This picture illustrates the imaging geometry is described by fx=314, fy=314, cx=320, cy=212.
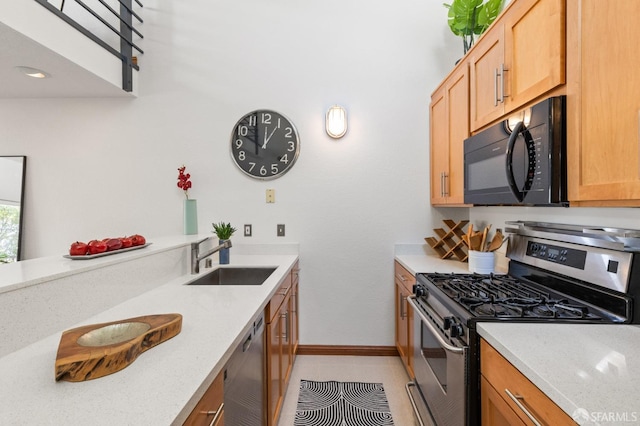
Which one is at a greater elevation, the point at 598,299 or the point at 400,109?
the point at 400,109

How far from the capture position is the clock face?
8.57 ft

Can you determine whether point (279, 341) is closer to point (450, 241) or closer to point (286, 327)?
point (286, 327)

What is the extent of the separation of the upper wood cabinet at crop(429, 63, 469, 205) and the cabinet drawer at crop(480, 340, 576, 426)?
118 centimetres

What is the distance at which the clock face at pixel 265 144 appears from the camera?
2611mm

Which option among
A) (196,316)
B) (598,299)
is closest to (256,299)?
(196,316)

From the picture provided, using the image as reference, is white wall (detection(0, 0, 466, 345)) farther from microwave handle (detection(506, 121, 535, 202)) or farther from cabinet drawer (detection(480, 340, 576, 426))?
cabinet drawer (detection(480, 340, 576, 426))

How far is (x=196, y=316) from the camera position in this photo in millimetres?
1178

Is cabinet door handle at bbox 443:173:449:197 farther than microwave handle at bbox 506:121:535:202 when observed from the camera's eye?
Yes

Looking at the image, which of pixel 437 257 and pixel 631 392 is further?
pixel 437 257

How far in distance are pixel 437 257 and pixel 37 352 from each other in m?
2.33

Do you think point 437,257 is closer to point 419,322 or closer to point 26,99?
point 419,322

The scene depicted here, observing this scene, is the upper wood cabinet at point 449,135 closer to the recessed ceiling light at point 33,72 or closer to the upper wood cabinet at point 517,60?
the upper wood cabinet at point 517,60

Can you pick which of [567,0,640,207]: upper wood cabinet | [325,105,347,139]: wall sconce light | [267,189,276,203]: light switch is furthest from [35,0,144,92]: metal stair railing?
[567,0,640,207]: upper wood cabinet

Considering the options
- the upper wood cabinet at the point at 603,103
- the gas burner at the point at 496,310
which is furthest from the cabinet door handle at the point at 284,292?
the upper wood cabinet at the point at 603,103
